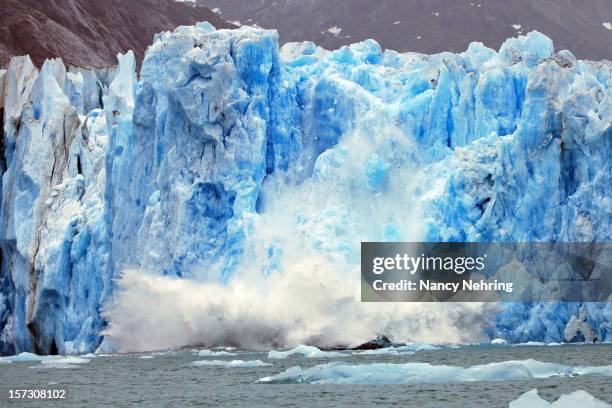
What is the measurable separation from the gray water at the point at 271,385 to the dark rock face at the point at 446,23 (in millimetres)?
73960

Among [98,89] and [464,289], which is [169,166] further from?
[98,89]

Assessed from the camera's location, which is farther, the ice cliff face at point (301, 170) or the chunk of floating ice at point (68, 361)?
the ice cliff face at point (301, 170)

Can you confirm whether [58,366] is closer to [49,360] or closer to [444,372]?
[49,360]

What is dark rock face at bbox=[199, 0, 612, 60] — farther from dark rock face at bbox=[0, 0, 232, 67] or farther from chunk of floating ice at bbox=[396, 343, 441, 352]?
chunk of floating ice at bbox=[396, 343, 441, 352]

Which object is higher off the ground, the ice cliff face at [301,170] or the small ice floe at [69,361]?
the ice cliff face at [301,170]

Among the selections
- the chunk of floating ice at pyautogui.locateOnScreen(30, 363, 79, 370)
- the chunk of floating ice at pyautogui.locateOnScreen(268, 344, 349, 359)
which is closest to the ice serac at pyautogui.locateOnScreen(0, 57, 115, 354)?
the chunk of floating ice at pyautogui.locateOnScreen(30, 363, 79, 370)

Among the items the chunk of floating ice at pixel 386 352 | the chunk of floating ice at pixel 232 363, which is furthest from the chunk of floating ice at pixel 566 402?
the chunk of floating ice at pixel 386 352

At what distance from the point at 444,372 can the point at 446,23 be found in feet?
282

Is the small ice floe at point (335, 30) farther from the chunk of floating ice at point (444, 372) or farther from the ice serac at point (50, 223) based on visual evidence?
the chunk of floating ice at point (444, 372)

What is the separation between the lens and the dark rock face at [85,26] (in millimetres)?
78938

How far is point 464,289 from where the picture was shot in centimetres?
3077

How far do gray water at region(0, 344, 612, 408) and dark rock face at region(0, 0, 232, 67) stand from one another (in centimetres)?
4947

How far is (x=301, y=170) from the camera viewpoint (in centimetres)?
3441

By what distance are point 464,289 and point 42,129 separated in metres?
16.7
